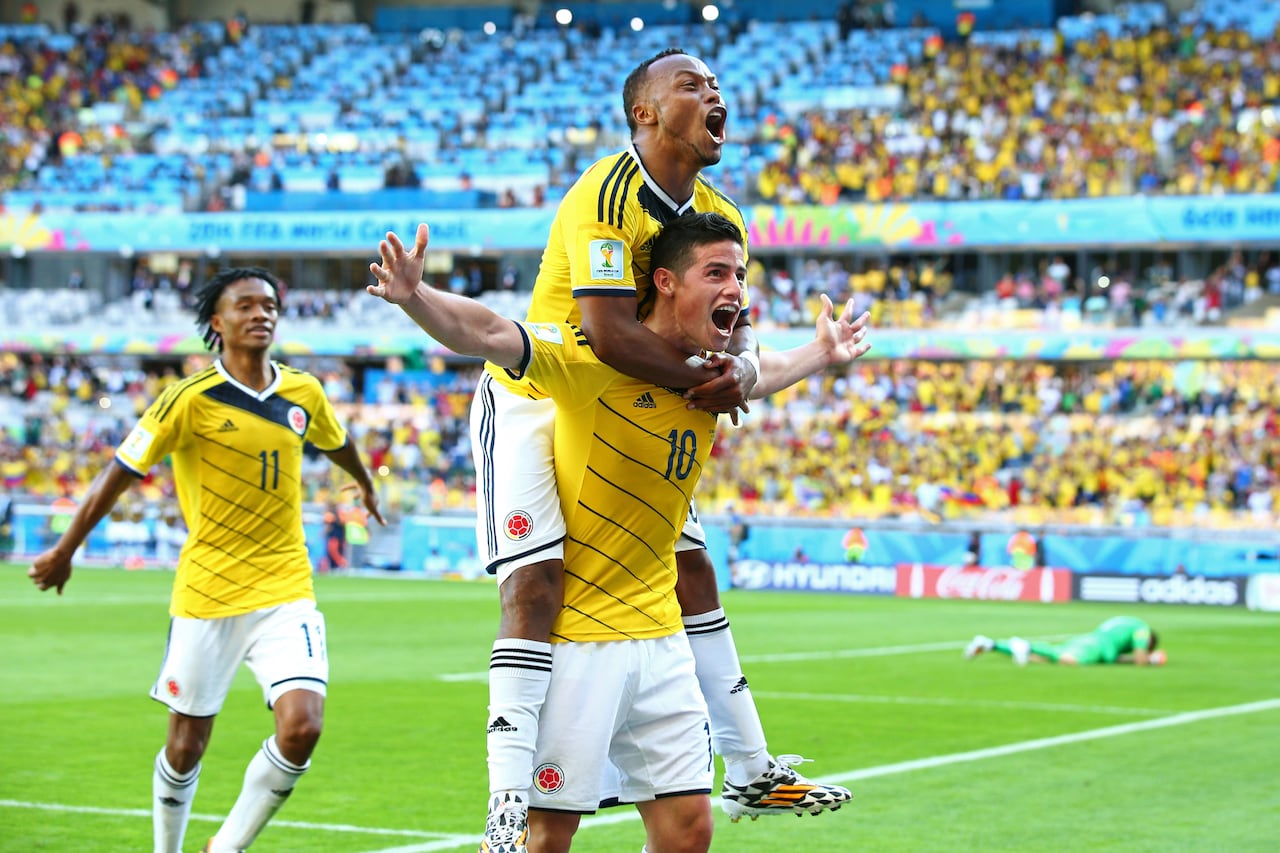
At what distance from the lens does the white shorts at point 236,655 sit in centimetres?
740

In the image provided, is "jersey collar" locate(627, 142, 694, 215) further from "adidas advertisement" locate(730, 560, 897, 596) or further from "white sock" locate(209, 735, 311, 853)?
"adidas advertisement" locate(730, 560, 897, 596)

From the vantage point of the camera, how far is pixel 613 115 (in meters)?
48.2

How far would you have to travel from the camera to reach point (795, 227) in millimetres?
41594

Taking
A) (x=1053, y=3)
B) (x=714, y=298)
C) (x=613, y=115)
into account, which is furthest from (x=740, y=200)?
(x=714, y=298)

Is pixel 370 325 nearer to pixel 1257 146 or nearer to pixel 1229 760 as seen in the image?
pixel 1257 146

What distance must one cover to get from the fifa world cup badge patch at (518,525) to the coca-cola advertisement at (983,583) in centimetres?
2557

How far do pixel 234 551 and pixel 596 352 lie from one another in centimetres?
318

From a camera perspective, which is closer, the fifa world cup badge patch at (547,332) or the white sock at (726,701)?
the fifa world cup badge patch at (547,332)

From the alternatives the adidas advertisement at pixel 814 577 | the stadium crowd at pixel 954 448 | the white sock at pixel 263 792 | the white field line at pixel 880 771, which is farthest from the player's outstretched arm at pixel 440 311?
the stadium crowd at pixel 954 448

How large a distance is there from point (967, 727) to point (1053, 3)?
41601 millimetres

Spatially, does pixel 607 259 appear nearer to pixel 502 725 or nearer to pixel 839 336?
pixel 839 336

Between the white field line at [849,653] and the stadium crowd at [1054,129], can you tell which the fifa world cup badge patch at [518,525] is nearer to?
the white field line at [849,653]

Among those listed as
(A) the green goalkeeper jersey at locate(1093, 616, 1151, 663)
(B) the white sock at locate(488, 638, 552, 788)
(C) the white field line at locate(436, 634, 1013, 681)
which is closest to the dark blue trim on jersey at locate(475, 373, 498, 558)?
(B) the white sock at locate(488, 638, 552, 788)

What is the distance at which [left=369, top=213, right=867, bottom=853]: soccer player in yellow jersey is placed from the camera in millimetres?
5137
